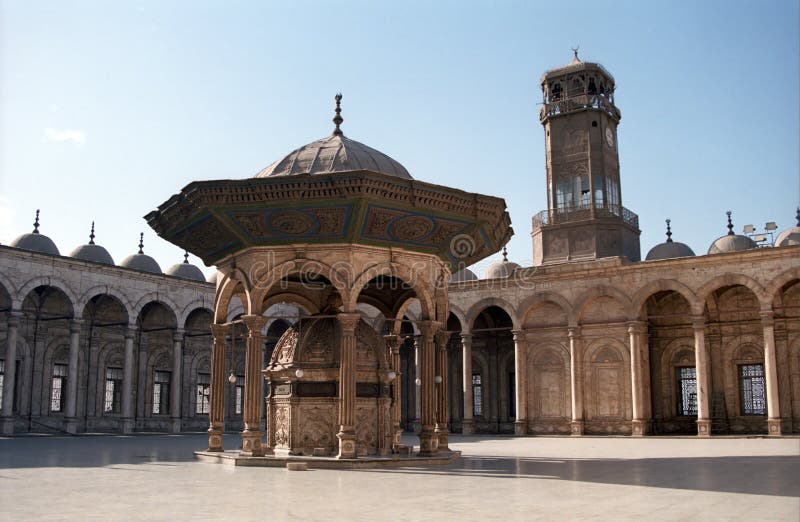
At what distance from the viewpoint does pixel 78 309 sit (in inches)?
1038

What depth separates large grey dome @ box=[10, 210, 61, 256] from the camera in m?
30.2

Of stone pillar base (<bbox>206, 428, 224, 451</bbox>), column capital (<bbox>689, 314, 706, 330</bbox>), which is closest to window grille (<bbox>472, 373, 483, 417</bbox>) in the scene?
column capital (<bbox>689, 314, 706, 330</bbox>)

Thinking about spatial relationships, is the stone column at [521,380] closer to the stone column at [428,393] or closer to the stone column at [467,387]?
the stone column at [467,387]

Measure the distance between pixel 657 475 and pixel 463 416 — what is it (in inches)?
834

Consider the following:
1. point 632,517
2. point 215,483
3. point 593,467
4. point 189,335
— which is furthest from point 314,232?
point 189,335

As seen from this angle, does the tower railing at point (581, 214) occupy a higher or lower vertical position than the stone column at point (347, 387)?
higher

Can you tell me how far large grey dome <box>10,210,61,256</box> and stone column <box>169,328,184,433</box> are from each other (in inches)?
232

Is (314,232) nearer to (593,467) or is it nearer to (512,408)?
(593,467)

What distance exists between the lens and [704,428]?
2481 centimetres

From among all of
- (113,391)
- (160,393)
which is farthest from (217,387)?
(160,393)

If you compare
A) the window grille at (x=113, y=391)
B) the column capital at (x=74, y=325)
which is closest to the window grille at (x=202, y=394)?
the window grille at (x=113, y=391)

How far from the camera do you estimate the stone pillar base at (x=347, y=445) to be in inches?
460

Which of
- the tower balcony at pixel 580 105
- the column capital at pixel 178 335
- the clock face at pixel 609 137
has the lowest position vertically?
the column capital at pixel 178 335

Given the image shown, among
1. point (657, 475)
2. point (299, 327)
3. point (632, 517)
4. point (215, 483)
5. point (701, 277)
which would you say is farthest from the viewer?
point (701, 277)
